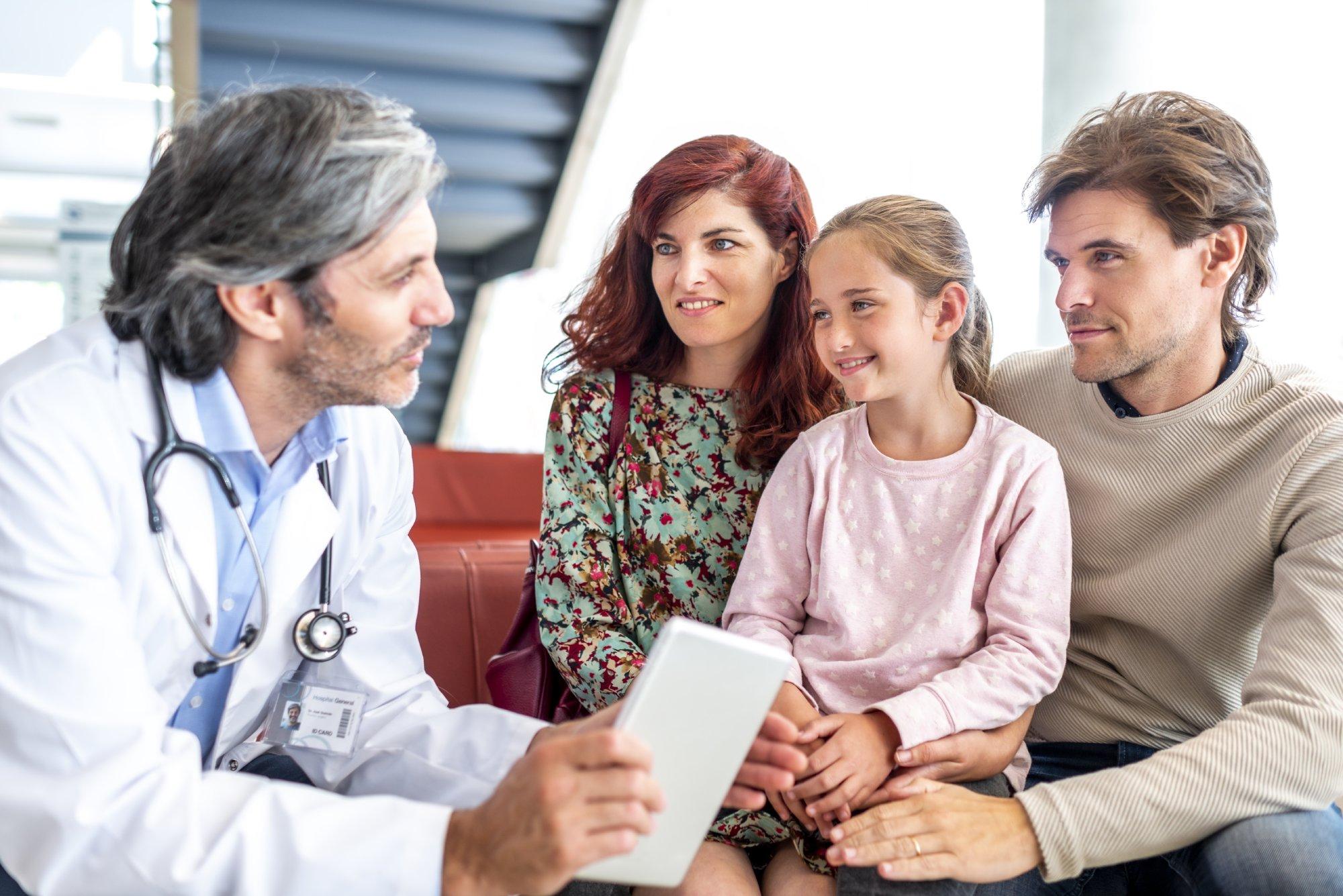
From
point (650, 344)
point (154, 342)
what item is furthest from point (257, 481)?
point (650, 344)

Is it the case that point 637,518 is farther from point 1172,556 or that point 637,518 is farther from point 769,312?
point 1172,556

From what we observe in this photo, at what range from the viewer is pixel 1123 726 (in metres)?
1.64

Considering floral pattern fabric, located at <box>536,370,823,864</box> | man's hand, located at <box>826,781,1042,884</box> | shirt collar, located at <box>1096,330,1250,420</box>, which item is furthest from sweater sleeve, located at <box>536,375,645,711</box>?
shirt collar, located at <box>1096,330,1250,420</box>

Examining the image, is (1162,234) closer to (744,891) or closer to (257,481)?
(744,891)

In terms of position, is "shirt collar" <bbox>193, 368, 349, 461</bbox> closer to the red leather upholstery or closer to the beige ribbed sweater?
the red leather upholstery

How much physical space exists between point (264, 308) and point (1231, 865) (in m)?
1.30

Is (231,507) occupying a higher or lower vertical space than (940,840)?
higher

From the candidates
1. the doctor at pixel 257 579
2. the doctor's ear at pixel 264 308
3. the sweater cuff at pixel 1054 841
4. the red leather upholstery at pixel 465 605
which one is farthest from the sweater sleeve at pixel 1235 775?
the red leather upholstery at pixel 465 605

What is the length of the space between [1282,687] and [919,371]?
60 centimetres

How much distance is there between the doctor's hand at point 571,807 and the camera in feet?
3.42

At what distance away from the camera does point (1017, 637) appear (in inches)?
57.9

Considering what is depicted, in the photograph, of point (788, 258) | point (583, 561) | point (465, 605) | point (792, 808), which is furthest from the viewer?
point (465, 605)

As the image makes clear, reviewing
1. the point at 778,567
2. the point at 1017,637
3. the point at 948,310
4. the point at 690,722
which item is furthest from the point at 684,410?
the point at 690,722

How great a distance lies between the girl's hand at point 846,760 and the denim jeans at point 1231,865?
22 cm
